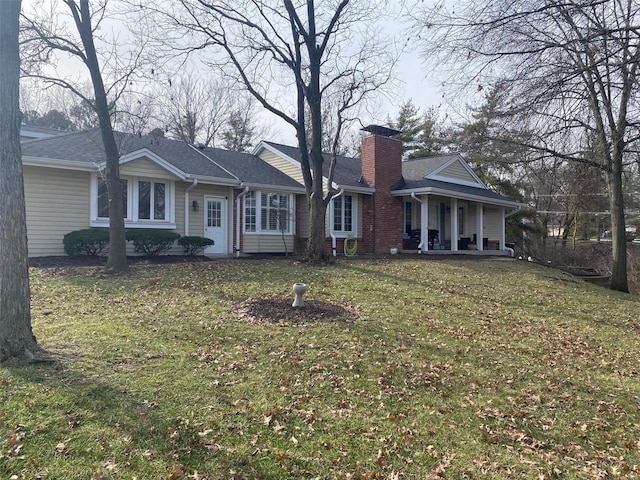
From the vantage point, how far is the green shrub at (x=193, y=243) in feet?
47.5

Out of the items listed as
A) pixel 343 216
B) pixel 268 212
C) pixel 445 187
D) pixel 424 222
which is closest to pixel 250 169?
pixel 268 212

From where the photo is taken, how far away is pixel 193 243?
48.0 ft

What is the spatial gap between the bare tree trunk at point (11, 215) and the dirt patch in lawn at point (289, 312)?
3076 mm

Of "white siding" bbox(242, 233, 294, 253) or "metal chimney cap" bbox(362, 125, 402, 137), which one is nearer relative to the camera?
"white siding" bbox(242, 233, 294, 253)

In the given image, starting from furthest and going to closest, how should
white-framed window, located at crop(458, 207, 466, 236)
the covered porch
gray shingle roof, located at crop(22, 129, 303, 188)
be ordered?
white-framed window, located at crop(458, 207, 466, 236) → the covered porch → gray shingle roof, located at crop(22, 129, 303, 188)

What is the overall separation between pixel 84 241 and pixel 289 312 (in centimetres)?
817

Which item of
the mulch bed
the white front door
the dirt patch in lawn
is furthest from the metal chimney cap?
the dirt patch in lawn

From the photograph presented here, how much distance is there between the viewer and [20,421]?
3.56 meters

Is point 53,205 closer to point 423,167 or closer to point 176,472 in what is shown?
point 176,472

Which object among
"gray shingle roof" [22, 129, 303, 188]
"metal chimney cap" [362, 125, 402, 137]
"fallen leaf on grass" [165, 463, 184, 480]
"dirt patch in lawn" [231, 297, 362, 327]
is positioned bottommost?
"fallen leaf on grass" [165, 463, 184, 480]

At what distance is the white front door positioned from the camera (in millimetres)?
15956

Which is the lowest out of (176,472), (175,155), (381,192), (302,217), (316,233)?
(176,472)

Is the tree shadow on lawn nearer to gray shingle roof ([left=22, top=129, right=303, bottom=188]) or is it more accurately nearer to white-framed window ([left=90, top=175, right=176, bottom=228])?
gray shingle roof ([left=22, top=129, right=303, bottom=188])

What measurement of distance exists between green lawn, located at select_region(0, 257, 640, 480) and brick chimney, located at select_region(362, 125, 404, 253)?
980cm
